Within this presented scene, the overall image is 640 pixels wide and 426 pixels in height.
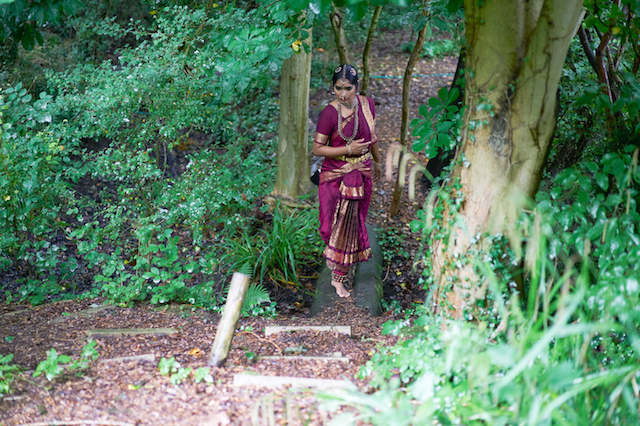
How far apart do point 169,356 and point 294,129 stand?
323 centimetres

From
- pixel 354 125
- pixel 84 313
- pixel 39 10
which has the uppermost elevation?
pixel 39 10

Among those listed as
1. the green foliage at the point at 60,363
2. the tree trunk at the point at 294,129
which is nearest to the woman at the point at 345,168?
the tree trunk at the point at 294,129

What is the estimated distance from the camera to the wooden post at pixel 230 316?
2377mm

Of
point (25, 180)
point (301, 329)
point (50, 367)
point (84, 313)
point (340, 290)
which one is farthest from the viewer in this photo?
point (340, 290)

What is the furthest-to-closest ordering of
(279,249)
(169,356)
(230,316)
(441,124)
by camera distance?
(279,249) → (441,124) → (169,356) → (230,316)

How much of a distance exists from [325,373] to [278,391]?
324mm

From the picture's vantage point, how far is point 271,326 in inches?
131

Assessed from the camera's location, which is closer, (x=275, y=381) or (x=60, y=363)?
(x=275, y=381)

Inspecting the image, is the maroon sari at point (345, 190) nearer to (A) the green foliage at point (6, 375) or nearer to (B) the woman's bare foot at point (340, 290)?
(B) the woman's bare foot at point (340, 290)

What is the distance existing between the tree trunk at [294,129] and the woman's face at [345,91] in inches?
60.2

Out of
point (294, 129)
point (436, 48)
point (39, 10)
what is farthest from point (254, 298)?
point (436, 48)

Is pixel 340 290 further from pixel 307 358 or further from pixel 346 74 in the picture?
pixel 346 74

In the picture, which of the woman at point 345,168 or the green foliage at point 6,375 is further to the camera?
the woman at point 345,168

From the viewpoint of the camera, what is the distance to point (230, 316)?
2.39m
